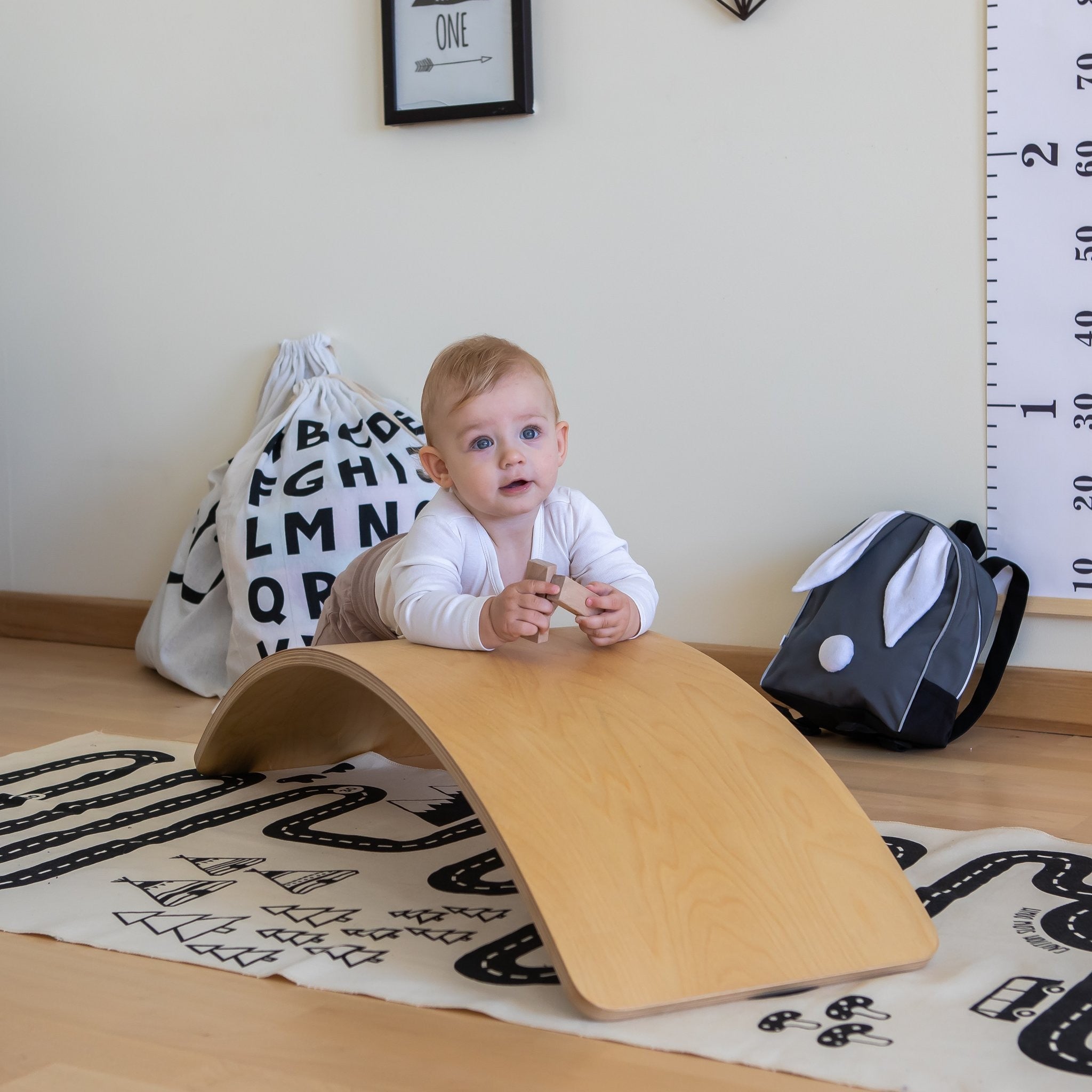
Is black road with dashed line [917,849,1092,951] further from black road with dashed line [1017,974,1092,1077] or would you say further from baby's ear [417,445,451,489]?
baby's ear [417,445,451,489]

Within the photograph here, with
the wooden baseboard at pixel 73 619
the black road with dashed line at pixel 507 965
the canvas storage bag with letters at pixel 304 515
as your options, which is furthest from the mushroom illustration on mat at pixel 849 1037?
the wooden baseboard at pixel 73 619

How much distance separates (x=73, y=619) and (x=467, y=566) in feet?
5.01

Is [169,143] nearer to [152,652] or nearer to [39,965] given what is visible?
[152,652]

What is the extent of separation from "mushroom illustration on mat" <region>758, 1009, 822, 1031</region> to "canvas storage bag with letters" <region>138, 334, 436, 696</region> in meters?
1.27

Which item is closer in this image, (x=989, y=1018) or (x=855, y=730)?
(x=989, y=1018)

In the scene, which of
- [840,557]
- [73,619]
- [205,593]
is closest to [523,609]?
[840,557]

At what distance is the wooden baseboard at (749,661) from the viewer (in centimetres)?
180

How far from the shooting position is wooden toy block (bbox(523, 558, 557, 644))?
1.20 m

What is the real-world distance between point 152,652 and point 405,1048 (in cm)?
150

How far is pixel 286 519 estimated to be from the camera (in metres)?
2.10

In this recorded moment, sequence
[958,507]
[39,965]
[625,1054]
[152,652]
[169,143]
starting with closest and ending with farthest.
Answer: [625,1054] < [39,965] < [958,507] < [152,652] < [169,143]

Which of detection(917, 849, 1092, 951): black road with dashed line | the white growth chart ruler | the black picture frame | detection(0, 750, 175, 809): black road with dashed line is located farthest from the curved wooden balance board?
the black picture frame

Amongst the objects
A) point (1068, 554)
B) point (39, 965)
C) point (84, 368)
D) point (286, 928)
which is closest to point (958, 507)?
point (1068, 554)

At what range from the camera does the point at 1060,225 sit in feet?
5.78
